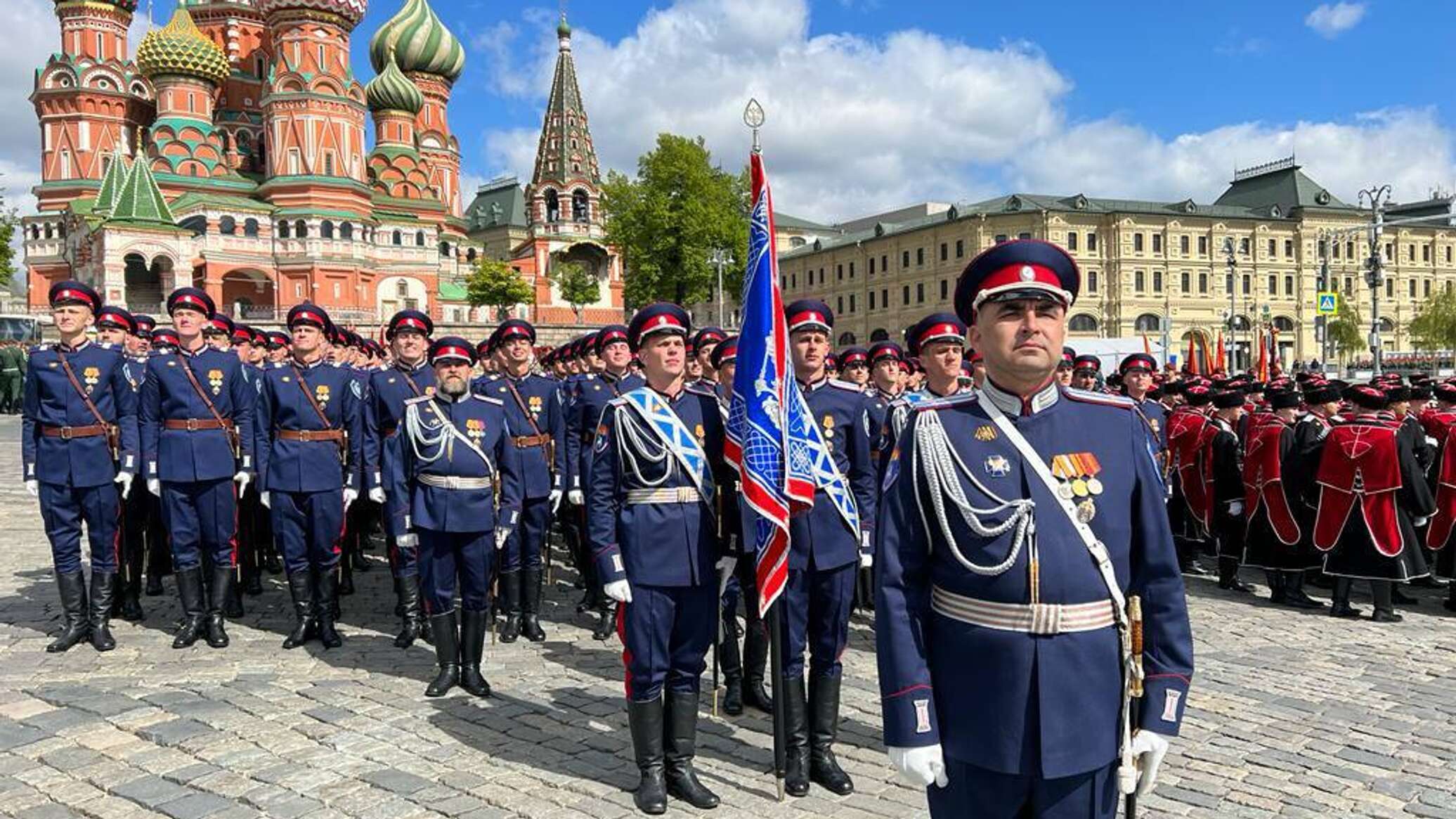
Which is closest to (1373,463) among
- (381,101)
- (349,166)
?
(349,166)

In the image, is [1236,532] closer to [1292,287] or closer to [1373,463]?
[1373,463]

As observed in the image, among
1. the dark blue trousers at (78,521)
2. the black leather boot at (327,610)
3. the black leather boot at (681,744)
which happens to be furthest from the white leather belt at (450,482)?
the dark blue trousers at (78,521)

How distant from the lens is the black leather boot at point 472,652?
6398 mm

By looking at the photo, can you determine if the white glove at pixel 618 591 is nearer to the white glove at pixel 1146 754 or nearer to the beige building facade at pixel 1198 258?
the white glove at pixel 1146 754

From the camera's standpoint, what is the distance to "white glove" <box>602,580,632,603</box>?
4.68 metres

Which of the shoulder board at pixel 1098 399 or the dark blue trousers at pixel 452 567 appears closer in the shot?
the shoulder board at pixel 1098 399

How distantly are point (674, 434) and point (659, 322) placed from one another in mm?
612

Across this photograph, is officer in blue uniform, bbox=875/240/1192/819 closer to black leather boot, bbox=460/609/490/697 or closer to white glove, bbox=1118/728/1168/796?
white glove, bbox=1118/728/1168/796

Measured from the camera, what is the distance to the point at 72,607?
7504mm

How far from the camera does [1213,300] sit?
72188mm

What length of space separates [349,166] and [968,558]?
63.3 meters

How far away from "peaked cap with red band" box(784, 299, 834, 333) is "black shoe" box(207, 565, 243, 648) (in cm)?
504

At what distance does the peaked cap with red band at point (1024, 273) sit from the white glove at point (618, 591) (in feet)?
8.06

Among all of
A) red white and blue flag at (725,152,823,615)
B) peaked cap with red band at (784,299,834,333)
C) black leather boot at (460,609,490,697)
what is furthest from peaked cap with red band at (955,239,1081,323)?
black leather boot at (460,609,490,697)
